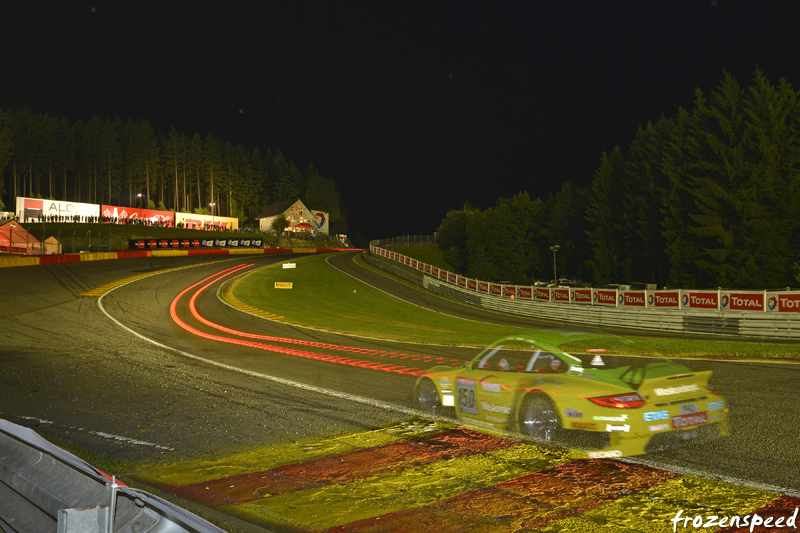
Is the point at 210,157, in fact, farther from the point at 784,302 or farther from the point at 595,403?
the point at 595,403

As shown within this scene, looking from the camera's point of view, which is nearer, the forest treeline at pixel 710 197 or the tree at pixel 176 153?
the forest treeline at pixel 710 197

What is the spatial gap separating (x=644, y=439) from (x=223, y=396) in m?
6.84

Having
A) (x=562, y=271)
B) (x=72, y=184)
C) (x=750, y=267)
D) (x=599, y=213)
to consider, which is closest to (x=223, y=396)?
(x=750, y=267)

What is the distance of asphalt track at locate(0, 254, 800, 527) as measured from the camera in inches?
261

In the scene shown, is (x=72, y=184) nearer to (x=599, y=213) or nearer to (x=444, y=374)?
(x=599, y=213)

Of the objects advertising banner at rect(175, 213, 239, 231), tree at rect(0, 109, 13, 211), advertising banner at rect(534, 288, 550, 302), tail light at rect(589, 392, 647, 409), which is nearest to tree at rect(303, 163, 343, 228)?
advertising banner at rect(175, 213, 239, 231)

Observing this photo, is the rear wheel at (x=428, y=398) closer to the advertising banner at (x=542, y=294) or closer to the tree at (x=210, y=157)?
the advertising banner at (x=542, y=294)

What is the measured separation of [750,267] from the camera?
48.4 meters

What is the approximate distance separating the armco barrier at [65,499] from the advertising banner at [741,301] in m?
26.2

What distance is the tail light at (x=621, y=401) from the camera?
6.02 m

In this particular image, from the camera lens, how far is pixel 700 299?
26.1 metres

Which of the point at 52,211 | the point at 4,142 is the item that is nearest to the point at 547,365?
the point at 52,211

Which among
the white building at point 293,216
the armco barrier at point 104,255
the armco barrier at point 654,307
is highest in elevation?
the white building at point 293,216

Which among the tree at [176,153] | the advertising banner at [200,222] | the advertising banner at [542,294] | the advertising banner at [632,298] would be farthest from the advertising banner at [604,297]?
the tree at [176,153]
